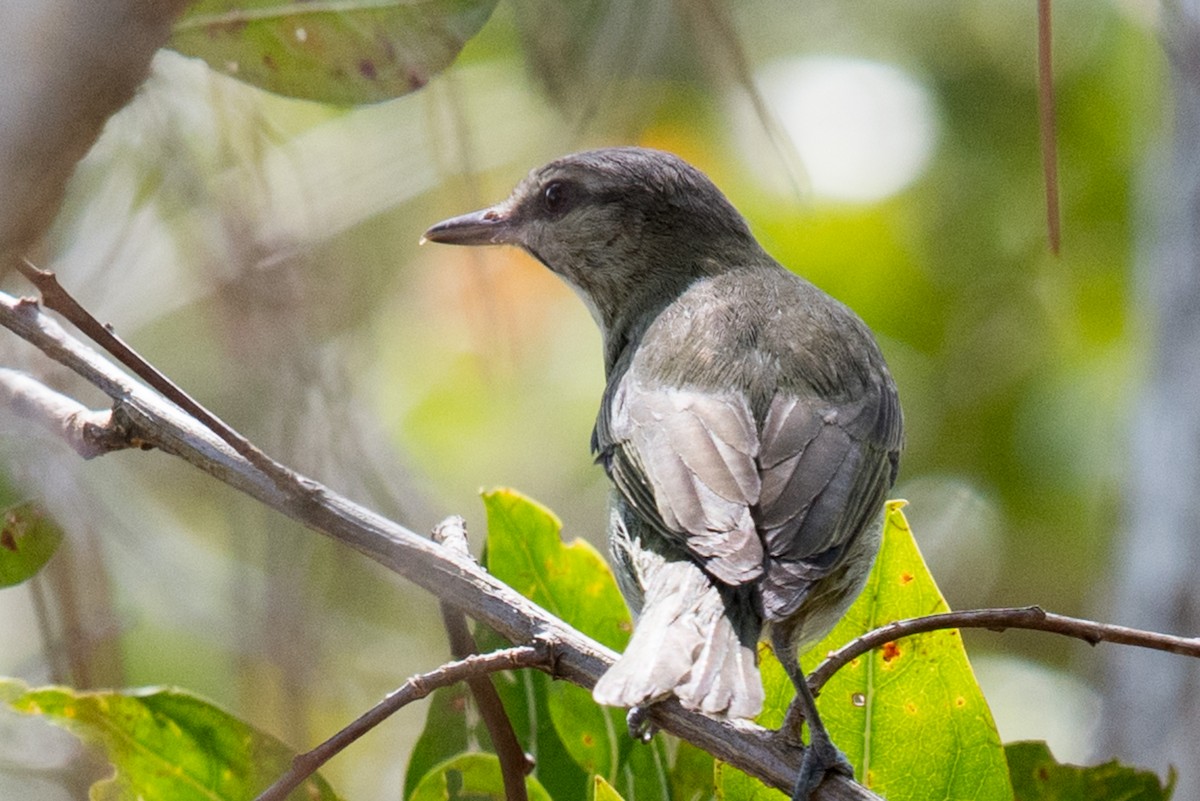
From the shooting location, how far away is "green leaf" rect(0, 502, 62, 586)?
8.21ft

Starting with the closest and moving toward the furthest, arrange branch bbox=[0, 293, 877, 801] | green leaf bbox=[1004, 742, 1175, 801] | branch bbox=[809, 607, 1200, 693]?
branch bbox=[809, 607, 1200, 693], branch bbox=[0, 293, 877, 801], green leaf bbox=[1004, 742, 1175, 801]

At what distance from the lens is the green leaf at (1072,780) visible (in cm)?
265

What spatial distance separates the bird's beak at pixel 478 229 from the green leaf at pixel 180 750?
1.70 meters

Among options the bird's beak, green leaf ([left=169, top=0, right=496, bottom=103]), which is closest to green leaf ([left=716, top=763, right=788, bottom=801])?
green leaf ([left=169, top=0, right=496, bottom=103])

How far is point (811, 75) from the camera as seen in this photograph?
21.5 ft

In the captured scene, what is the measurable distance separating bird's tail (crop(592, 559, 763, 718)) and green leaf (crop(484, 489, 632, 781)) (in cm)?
24

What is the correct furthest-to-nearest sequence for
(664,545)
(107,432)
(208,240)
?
(208,240)
(664,545)
(107,432)

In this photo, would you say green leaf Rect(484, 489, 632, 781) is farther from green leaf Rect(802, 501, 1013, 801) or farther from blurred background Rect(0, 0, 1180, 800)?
blurred background Rect(0, 0, 1180, 800)

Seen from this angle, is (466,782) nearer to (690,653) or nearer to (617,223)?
(690,653)

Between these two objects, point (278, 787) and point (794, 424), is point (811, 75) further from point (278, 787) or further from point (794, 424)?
point (278, 787)

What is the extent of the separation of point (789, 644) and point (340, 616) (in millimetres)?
2989

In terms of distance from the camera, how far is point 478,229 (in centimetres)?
409

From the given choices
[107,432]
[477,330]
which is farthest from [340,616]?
[107,432]

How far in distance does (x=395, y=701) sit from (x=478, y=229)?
2227mm
